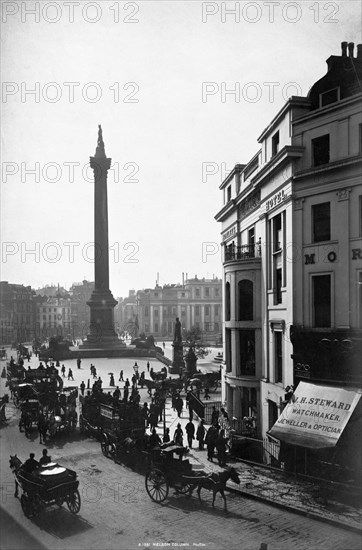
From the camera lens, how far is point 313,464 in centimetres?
1527

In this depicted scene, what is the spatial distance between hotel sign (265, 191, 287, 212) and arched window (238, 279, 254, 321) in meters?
3.94

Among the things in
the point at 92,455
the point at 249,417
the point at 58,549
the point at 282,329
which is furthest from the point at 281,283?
the point at 58,549

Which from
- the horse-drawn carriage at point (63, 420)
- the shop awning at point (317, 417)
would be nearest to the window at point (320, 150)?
the shop awning at point (317, 417)

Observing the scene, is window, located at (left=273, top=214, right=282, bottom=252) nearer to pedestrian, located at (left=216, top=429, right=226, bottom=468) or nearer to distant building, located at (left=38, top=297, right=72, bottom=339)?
pedestrian, located at (left=216, top=429, right=226, bottom=468)

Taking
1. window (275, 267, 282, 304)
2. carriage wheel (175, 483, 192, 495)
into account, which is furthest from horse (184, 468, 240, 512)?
window (275, 267, 282, 304)

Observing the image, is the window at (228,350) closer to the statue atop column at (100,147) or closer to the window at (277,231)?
the window at (277,231)

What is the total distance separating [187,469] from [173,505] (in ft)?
3.44

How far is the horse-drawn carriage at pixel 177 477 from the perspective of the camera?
13.2 metres

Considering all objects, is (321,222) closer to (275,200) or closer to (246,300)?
(275,200)

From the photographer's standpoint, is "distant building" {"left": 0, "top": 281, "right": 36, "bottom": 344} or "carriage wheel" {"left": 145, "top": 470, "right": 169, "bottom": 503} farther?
"distant building" {"left": 0, "top": 281, "right": 36, "bottom": 344}

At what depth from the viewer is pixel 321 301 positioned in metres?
17.0

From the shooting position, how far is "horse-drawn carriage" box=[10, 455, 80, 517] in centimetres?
1184

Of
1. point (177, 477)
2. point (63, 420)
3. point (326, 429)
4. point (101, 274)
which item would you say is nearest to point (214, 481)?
point (177, 477)

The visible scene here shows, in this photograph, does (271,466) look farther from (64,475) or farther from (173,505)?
(64,475)
